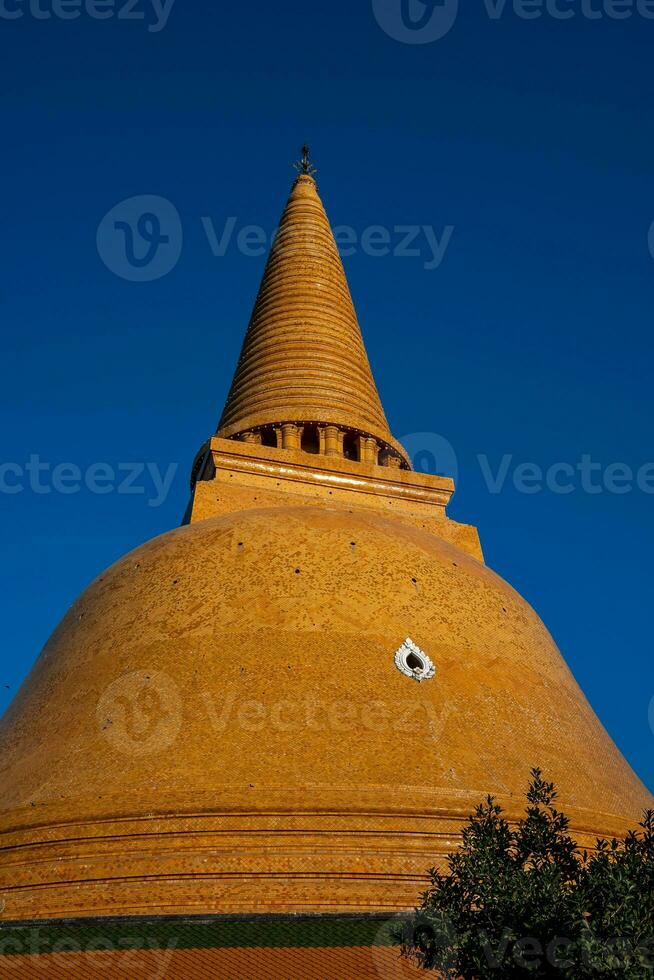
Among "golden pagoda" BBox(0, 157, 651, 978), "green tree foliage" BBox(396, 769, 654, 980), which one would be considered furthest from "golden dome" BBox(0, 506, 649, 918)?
"green tree foliage" BBox(396, 769, 654, 980)

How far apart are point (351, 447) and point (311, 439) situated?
809 millimetres

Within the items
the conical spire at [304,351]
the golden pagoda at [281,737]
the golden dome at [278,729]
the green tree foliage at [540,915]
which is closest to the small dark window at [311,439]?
the conical spire at [304,351]

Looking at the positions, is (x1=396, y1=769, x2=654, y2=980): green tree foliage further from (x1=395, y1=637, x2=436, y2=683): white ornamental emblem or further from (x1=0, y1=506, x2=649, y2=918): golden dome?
(x1=395, y1=637, x2=436, y2=683): white ornamental emblem

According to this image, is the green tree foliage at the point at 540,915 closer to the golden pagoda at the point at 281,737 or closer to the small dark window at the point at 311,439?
the golden pagoda at the point at 281,737

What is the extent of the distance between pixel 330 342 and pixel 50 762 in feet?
37.5

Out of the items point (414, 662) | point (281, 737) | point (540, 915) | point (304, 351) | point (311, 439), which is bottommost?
point (540, 915)

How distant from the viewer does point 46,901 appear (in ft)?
31.1

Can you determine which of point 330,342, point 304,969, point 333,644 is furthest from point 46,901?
point 330,342

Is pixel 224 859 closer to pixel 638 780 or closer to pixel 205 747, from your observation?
pixel 205 747

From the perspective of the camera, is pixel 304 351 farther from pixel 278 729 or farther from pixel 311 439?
pixel 278 729

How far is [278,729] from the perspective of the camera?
10.6m

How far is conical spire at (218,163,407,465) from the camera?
18734 mm

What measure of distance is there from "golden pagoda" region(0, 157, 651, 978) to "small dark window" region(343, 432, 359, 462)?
3.84m

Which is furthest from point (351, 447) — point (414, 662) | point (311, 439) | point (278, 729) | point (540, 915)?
point (540, 915)
